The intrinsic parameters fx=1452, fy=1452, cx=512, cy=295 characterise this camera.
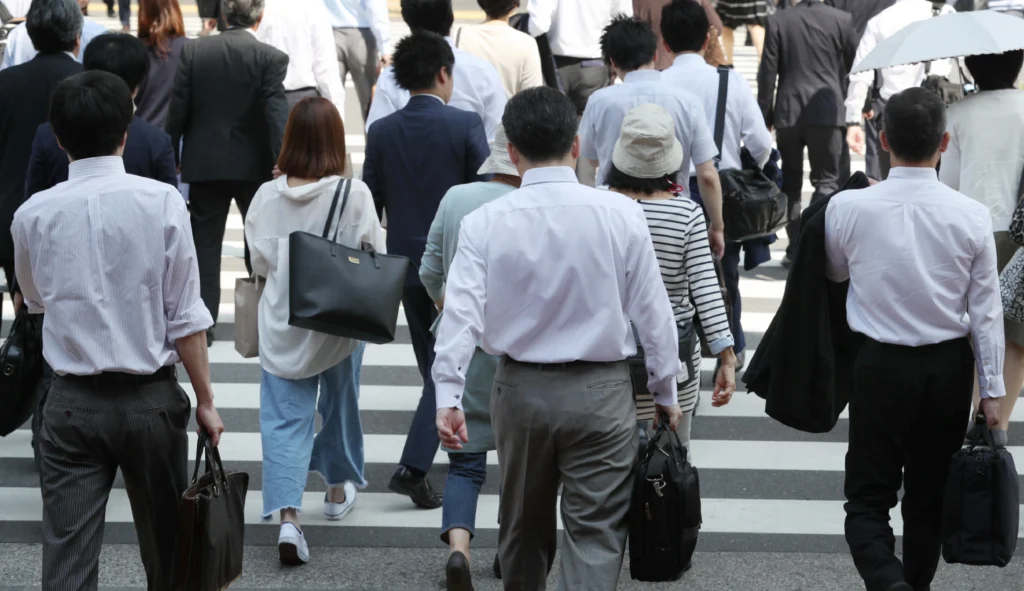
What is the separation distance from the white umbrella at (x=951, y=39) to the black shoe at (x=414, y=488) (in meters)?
2.46

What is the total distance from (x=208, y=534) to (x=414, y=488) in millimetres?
1957

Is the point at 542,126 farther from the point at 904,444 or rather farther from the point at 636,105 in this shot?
the point at 636,105

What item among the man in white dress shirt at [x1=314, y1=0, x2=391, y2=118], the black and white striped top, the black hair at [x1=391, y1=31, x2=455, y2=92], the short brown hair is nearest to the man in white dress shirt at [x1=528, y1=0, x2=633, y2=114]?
the man in white dress shirt at [x1=314, y1=0, x2=391, y2=118]

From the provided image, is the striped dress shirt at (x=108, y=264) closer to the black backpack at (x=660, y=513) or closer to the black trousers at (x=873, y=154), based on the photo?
the black backpack at (x=660, y=513)

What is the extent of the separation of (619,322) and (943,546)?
1286 mm

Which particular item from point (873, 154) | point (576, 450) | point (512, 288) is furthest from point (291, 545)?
point (873, 154)

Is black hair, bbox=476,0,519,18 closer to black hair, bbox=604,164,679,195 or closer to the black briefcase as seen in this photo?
black hair, bbox=604,164,679,195

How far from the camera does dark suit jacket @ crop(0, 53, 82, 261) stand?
6.57 meters

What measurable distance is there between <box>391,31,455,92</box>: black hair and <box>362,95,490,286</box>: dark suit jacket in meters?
0.07

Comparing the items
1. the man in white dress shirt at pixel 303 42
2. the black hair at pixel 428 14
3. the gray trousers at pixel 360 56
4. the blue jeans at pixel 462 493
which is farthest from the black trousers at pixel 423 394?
the gray trousers at pixel 360 56

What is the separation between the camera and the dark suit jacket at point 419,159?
5.99 m

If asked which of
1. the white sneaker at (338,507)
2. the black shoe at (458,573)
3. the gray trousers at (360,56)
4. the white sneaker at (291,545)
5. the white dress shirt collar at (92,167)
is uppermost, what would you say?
the white dress shirt collar at (92,167)

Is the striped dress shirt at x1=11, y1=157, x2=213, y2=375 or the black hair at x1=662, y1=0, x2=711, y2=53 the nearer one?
the striped dress shirt at x1=11, y1=157, x2=213, y2=375

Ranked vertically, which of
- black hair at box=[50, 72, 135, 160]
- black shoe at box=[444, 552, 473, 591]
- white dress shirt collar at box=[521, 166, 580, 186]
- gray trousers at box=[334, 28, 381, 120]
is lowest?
black shoe at box=[444, 552, 473, 591]
